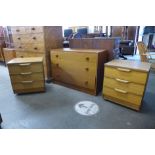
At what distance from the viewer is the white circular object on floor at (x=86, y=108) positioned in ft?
5.14

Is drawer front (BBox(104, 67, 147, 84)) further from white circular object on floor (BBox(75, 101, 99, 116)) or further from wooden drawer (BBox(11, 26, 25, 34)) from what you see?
wooden drawer (BBox(11, 26, 25, 34))

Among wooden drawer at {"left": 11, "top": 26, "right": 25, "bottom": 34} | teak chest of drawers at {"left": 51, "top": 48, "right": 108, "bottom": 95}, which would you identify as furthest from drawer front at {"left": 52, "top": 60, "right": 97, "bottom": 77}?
wooden drawer at {"left": 11, "top": 26, "right": 25, "bottom": 34}

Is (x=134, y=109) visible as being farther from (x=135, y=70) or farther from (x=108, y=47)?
(x=108, y=47)

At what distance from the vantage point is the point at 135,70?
4.63 feet

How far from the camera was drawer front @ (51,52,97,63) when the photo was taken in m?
1.76

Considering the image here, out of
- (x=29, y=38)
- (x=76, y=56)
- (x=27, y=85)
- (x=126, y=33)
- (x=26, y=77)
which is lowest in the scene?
(x=27, y=85)

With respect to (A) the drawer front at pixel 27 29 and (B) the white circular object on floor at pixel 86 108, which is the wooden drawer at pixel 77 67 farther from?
(A) the drawer front at pixel 27 29

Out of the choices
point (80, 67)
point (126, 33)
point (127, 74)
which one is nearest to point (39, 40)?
point (80, 67)

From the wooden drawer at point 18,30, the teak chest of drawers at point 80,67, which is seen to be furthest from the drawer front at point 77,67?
the wooden drawer at point 18,30

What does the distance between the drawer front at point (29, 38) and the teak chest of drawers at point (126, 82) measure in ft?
4.20

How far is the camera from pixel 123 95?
1.59 meters

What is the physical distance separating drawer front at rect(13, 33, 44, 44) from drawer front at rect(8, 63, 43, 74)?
0.56 m

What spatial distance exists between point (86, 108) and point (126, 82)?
569 mm

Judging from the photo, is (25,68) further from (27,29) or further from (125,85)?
(125,85)
